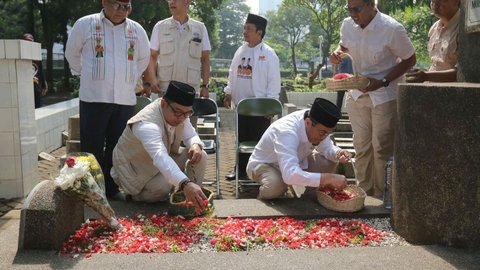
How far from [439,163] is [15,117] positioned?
4.11m

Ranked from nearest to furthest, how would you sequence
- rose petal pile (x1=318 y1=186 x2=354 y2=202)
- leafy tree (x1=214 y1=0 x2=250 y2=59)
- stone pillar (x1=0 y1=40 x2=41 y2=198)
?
rose petal pile (x1=318 y1=186 x2=354 y2=202) < stone pillar (x1=0 y1=40 x2=41 y2=198) < leafy tree (x1=214 y1=0 x2=250 y2=59)

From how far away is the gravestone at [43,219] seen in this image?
333 centimetres

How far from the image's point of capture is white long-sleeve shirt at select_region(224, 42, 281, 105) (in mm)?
6410

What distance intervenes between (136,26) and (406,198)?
9.78 ft

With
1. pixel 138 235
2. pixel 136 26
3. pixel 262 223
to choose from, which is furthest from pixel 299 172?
pixel 136 26

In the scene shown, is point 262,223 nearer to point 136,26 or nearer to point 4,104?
point 136,26

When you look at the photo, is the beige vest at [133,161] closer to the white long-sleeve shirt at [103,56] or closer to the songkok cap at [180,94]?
the songkok cap at [180,94]

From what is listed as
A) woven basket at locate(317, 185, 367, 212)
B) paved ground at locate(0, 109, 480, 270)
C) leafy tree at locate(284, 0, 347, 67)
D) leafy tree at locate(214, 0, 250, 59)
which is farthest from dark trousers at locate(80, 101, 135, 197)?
leafy tree at locate(214, 0, 250, 59)

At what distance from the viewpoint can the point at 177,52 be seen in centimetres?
591

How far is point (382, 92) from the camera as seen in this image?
4.87 meters

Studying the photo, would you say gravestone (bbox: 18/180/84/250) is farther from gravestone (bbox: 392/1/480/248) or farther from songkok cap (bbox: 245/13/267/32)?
songkok cap (bbox: 245/13/267/32)

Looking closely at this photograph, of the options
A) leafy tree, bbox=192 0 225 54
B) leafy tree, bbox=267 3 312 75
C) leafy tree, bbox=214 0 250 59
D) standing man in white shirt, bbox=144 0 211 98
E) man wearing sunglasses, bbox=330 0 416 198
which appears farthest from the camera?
leafy tree, bbox=214 0 250 59

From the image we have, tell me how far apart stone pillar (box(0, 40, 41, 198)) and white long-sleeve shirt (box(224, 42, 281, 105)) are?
7.98 ft

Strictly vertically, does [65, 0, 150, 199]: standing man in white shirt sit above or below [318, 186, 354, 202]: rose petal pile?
above
